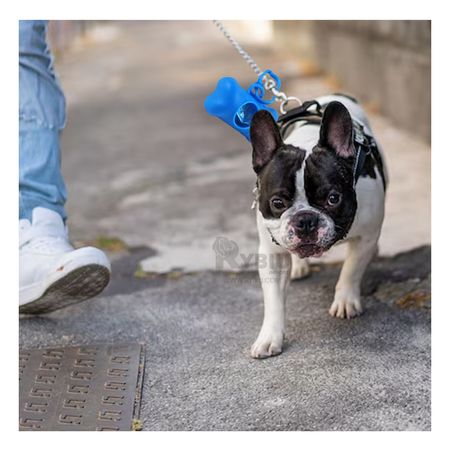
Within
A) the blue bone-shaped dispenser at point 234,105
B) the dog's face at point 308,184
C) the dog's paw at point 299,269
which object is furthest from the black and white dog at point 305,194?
the dog's paw at point 299,269

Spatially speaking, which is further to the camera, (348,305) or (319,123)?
(348,305)

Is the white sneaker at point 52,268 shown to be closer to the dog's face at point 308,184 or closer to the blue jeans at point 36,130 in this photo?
Answer: the blue jeans at point 36,130

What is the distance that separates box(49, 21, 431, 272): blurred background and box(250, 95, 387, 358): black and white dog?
3.54ft

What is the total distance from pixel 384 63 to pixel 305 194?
→ 514cm

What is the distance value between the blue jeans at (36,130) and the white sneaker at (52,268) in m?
0.09

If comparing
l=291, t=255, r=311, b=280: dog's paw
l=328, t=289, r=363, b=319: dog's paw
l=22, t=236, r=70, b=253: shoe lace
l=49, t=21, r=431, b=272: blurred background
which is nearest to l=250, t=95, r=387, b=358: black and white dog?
l=328, t=289, r=363, b=319: dog's paw

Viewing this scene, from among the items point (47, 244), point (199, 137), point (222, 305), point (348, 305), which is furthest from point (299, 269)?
point (199, 137)

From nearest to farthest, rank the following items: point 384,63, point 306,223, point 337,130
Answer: point 306,223
point 337,130
point 384,63

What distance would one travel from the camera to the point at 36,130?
3.94 m

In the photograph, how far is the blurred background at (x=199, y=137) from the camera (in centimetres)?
500

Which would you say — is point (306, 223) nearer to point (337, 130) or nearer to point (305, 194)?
point (305, 194)

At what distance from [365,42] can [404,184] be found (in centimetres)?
321

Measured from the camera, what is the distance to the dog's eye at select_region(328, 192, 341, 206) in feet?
9.52

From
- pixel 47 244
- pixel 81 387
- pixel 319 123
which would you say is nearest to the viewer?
pixel 81 387
